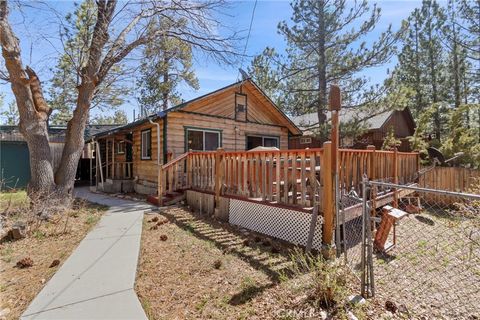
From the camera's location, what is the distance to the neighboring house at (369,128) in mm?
13789

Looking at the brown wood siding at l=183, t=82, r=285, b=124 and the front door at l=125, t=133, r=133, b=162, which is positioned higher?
the brown wood siding at l=183, t=82, r=285, b=124

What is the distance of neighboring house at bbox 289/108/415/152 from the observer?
13789 mm

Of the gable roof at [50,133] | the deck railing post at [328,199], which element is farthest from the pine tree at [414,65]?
the gable roof at [50,133]

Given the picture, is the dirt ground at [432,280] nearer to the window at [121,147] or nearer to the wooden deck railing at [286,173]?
the wooden deck railing at [286,173]

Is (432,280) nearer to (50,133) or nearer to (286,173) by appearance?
(286,173)

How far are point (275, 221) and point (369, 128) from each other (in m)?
11.1

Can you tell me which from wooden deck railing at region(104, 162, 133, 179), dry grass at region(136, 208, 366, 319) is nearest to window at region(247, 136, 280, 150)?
wooden deck railing at region(104, 162, 133, 179)

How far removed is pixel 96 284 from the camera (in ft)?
10.6

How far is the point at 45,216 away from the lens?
227 inches

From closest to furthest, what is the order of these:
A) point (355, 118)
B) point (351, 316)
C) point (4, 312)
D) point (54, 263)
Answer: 1. point (351, 316)
2. point (4, 312)
3. point (54, 263)
4. point (355, 118)

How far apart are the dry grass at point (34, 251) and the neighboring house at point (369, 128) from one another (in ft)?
37.9

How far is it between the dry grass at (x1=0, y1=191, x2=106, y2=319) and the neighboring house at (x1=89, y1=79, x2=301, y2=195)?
3511 millimetres

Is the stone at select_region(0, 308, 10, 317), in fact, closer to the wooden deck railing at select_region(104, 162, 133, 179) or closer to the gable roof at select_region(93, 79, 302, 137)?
the gable roof at select_region(93, 79, 302, 137)

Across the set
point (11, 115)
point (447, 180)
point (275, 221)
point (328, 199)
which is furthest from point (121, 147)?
point (11, 115)
